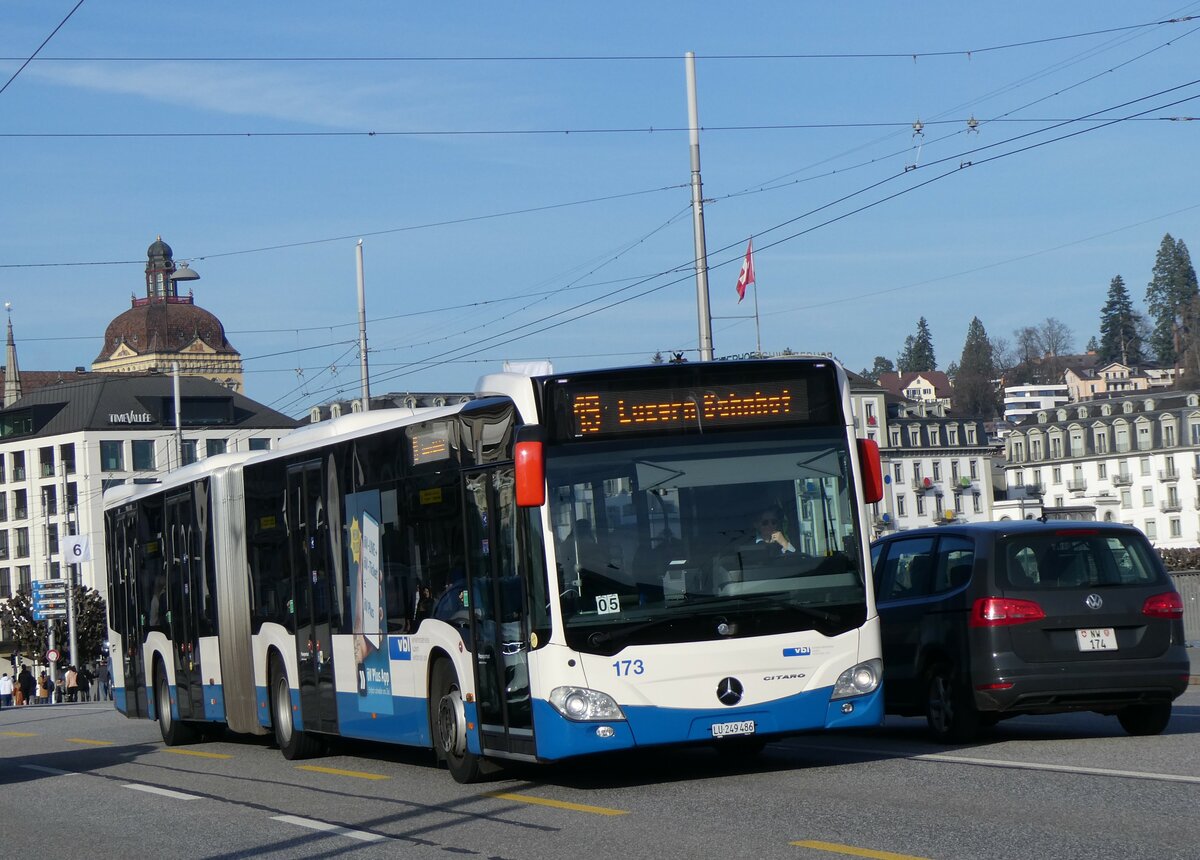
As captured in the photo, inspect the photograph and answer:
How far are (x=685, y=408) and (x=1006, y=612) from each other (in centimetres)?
297

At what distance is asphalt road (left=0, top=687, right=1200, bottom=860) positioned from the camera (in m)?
9.43

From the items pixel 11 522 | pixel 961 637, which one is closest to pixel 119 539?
pixel 961 637

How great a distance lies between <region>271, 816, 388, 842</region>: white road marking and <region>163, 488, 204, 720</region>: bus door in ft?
29.4

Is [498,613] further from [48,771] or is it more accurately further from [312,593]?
[48,771]

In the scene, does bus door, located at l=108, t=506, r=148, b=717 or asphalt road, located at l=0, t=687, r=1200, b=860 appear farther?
bus door, located at l=108, t=506, r=148, b=717

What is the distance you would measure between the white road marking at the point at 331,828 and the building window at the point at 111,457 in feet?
370

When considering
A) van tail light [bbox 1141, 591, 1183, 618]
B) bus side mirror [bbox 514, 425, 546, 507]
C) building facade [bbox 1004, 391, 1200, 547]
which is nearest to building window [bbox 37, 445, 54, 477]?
building facade [bbox 1004, 391, 1200, 547]

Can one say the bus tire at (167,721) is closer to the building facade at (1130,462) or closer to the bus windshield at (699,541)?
the bus windshield at (699,541)

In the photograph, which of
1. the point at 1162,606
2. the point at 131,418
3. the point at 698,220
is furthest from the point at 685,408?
the point at 131,418

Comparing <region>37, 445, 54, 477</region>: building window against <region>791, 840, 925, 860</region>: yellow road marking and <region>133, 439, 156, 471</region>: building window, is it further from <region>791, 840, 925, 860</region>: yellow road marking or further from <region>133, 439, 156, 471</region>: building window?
<region>791, 840, 925, 860</region>: yellow road marking

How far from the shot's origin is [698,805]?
448 inches

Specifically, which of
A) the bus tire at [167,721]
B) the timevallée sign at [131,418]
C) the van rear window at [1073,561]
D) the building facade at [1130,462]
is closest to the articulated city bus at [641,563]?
the van rear window at [1073,561]

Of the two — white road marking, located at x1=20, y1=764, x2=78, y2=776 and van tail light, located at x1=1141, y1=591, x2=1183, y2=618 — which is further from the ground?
van tail light, located at x1=1141, y1=591, x2=1183, y2=618

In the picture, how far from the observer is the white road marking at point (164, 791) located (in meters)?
14.9
